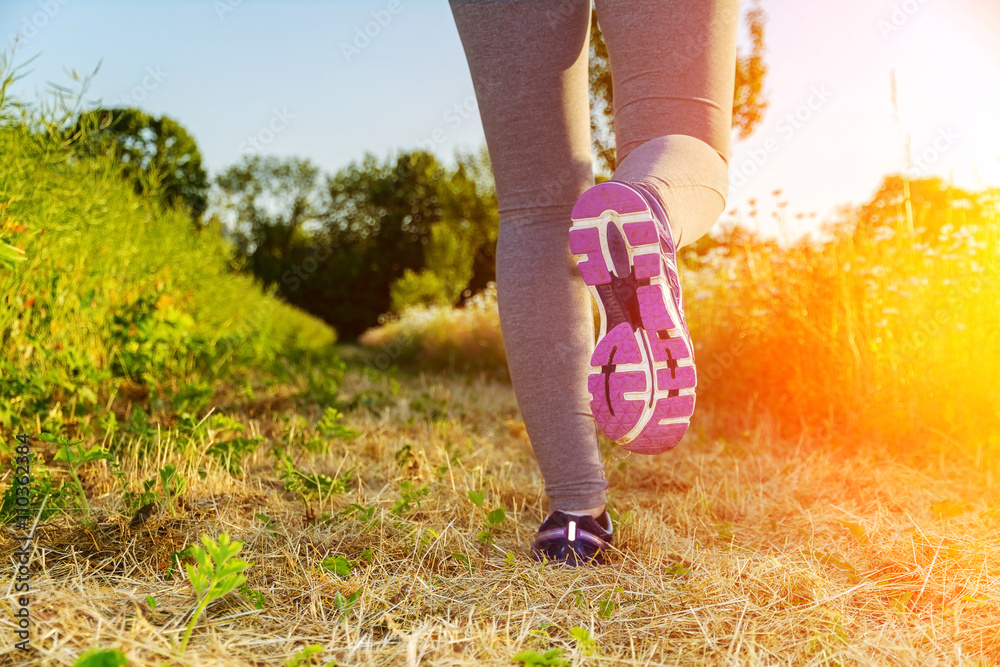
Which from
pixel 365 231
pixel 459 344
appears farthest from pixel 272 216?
pixel 459 344

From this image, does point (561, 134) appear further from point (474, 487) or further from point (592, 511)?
point (474, 487)

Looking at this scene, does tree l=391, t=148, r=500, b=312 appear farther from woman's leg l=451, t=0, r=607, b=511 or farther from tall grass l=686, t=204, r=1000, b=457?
woman's leg l=451, t=0, r=607, b=511

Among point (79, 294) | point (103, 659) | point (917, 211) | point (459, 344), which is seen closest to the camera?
point (103, 659)

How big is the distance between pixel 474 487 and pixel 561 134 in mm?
880

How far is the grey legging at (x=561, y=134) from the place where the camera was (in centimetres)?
107

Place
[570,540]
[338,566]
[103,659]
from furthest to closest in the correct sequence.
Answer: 1. [570,540]
2. [338,566]
3. [103,659]

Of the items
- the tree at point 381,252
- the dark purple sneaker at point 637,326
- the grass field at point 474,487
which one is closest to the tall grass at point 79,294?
the grass field at point 474,487

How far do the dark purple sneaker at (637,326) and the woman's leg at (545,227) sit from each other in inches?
11.0

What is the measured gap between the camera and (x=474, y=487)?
1.62 meters

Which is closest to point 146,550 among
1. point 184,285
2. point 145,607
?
point 145,607

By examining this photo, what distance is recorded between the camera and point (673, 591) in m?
1.01

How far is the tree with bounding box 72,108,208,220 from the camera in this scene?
3531 mm

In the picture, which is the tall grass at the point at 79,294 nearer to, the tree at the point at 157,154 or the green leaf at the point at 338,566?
the tree at the point at 157,154

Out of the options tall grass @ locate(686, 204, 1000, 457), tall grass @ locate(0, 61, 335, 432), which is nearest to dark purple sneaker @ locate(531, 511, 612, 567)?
tall grass @ locate(0, 61, 335, 432)
